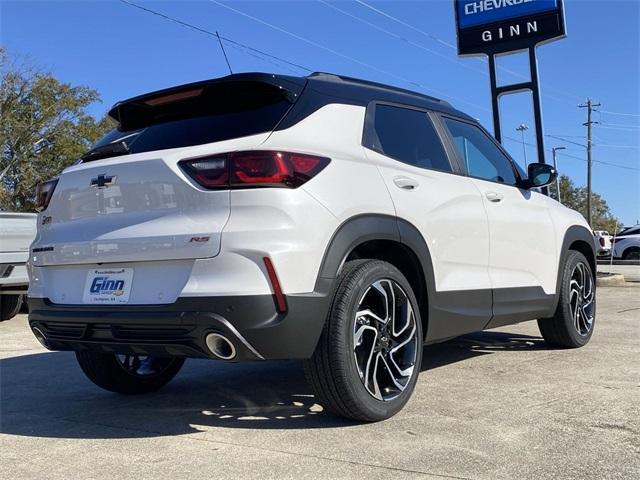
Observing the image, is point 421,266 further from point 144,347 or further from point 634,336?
point 634,336

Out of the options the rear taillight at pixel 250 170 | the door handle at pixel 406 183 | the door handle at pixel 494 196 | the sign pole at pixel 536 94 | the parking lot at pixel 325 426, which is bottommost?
the parking lot at pixel 325 426

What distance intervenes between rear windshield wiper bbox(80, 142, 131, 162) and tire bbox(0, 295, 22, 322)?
20.6ft

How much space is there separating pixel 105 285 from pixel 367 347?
1.43m

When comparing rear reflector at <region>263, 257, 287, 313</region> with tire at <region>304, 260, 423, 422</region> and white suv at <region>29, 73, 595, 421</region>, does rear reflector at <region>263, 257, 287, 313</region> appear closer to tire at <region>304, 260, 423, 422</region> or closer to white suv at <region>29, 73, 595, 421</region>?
white suv at <region>29, 73, 595, 421</region>

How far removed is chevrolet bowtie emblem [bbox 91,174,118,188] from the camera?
11.6 ft

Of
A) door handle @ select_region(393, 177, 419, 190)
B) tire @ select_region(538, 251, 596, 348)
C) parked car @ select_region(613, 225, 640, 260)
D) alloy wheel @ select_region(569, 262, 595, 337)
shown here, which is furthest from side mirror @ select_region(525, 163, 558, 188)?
parked car @ select_region(613, 225, 640, 260)

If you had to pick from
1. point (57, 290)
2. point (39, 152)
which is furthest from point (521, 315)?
point (39, 152)

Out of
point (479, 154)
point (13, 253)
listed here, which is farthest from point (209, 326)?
point (13, 253)

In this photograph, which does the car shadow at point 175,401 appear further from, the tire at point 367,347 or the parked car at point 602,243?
the parked car at point 602,243

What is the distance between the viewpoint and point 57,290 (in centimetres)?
367

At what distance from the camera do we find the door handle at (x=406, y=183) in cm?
386

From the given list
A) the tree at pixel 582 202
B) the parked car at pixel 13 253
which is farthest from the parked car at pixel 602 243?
the tree at pixel 582 202

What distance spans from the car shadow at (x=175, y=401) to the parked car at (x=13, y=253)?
3.23 meters

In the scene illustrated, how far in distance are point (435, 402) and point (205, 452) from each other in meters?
1.49
